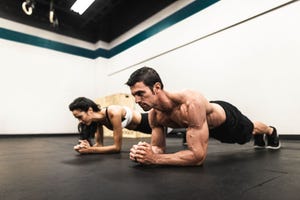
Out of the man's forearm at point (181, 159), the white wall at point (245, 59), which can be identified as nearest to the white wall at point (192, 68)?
the white wall at point (245, 59)

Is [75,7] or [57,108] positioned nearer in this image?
[75,7]

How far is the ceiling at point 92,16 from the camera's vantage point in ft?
19.6

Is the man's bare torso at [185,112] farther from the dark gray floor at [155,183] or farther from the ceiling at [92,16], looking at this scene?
the ceiling at [92,16]

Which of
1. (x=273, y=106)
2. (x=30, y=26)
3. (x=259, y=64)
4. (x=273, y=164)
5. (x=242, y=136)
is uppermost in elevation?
(x=30, y=26)

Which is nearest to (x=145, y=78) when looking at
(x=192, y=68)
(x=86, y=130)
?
(x=86, y=130)

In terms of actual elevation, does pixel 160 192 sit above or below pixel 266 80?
below

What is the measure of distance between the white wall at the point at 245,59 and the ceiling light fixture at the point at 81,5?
7.12 feet

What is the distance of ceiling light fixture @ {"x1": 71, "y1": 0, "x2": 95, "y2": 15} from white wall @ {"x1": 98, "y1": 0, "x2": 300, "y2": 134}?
2.17 m

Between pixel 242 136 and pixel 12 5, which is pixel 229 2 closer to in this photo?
pixel 242 136

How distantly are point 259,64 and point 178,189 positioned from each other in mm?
3279

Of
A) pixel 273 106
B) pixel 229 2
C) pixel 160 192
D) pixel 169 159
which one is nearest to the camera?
pixel 160 192

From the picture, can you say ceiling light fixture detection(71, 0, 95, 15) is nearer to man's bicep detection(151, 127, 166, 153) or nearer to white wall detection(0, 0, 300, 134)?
white wall detection(0, 0, 300, 134)

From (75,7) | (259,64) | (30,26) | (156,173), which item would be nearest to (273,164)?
(156,173)

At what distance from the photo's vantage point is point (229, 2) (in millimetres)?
4086
